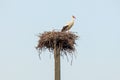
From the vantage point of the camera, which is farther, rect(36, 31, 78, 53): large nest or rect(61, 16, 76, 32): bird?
rect(61, 16, 76, 32): bird

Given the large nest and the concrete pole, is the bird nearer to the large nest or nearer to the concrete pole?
the large nest

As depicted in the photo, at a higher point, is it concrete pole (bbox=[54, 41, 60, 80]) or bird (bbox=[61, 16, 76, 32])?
bird (bbox=[61, 16, 76, 32])

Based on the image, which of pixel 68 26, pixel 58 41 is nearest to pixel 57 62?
pixel 58 41

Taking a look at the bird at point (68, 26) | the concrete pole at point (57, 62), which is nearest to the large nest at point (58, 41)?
the concrete pole at point (57, 62)

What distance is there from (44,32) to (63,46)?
4.41 ft

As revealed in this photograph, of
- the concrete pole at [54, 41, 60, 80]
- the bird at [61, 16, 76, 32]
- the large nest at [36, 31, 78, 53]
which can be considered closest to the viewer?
the concrete pole at [54, 41, 60, 80]

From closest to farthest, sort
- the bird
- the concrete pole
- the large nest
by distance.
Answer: the concrete pole < the large nest < the bird

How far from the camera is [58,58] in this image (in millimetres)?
8414

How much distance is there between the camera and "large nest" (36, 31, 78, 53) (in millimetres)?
9359

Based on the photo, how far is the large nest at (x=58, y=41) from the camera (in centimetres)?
936

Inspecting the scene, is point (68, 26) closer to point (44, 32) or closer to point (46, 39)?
point (44, 32)

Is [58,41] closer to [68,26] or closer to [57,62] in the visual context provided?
[57,62]

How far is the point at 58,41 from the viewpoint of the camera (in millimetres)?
9383

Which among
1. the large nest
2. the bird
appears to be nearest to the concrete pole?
the large nest
